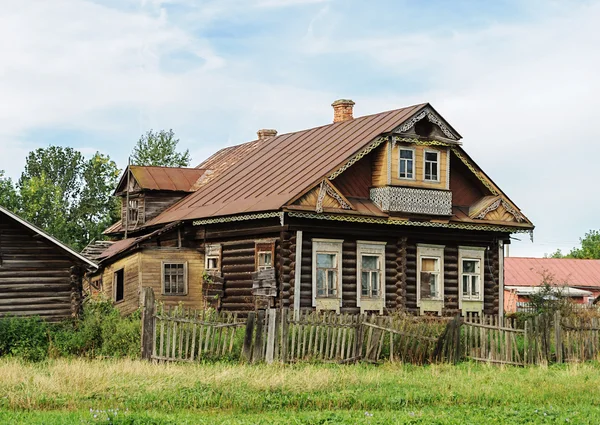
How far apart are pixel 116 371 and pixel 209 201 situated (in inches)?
571

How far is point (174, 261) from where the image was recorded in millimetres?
32906

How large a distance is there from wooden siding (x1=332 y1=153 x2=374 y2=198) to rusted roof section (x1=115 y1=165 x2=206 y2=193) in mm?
8109

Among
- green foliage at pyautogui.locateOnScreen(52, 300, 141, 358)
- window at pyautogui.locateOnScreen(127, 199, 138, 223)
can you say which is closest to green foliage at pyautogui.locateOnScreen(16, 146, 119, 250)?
window at pyautogui.locateOnScreen(127, 199, 138, 223)

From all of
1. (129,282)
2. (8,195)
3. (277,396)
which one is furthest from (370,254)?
(8,195)

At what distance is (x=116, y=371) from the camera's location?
20.7 m

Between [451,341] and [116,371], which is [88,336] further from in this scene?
[451,341]

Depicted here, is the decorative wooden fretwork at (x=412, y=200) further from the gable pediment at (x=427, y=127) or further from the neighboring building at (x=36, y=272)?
the neighboring building at (x=36, y=272)

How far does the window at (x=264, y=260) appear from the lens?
102 feet

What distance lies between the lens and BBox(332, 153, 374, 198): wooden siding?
31.7 meters

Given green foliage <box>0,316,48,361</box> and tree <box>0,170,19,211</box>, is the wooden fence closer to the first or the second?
green foliage <box>0,316,48,361</box>

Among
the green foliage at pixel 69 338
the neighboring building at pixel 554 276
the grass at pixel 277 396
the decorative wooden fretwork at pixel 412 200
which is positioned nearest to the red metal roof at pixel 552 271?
the neighboring building at pixel 554 276

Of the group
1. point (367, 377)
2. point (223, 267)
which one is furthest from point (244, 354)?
point (223, 267)

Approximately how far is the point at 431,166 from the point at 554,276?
136 ft

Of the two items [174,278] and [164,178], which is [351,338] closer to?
[174,278]
